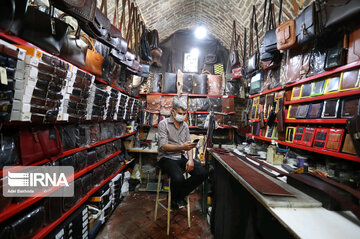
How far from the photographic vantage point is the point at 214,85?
404cm

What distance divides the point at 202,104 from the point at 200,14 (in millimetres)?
2444

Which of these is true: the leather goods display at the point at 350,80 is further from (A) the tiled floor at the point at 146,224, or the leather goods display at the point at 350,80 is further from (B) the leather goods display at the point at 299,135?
(A) the tiled floor at the point at 146,224

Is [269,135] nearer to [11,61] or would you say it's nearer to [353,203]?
[353,203]

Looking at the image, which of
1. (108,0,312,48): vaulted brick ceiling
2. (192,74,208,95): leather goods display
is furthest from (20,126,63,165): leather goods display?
(192,74,208,95): leather goods display

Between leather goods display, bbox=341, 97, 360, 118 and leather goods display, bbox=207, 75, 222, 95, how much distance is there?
2.62 metres

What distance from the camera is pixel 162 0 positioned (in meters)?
3.36

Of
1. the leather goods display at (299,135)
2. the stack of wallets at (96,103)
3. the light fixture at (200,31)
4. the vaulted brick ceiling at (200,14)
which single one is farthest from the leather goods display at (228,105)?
the stack of wallets at (96,103)

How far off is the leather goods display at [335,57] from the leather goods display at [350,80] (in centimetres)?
13

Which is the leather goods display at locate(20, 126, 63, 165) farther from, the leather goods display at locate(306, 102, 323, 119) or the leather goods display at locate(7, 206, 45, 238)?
the leather goods display at locate(306, 102, 323, 119)

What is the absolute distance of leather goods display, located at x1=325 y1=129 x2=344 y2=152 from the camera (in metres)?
1.51

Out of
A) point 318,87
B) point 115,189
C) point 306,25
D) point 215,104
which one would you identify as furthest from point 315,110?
point 115,189

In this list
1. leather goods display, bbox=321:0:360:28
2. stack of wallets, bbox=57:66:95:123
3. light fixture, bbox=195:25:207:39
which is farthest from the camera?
light fixture, bbox=195:25:207:39

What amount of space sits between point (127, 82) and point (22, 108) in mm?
2268

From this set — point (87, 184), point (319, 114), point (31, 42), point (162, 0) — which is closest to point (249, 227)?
point (319, 114)
